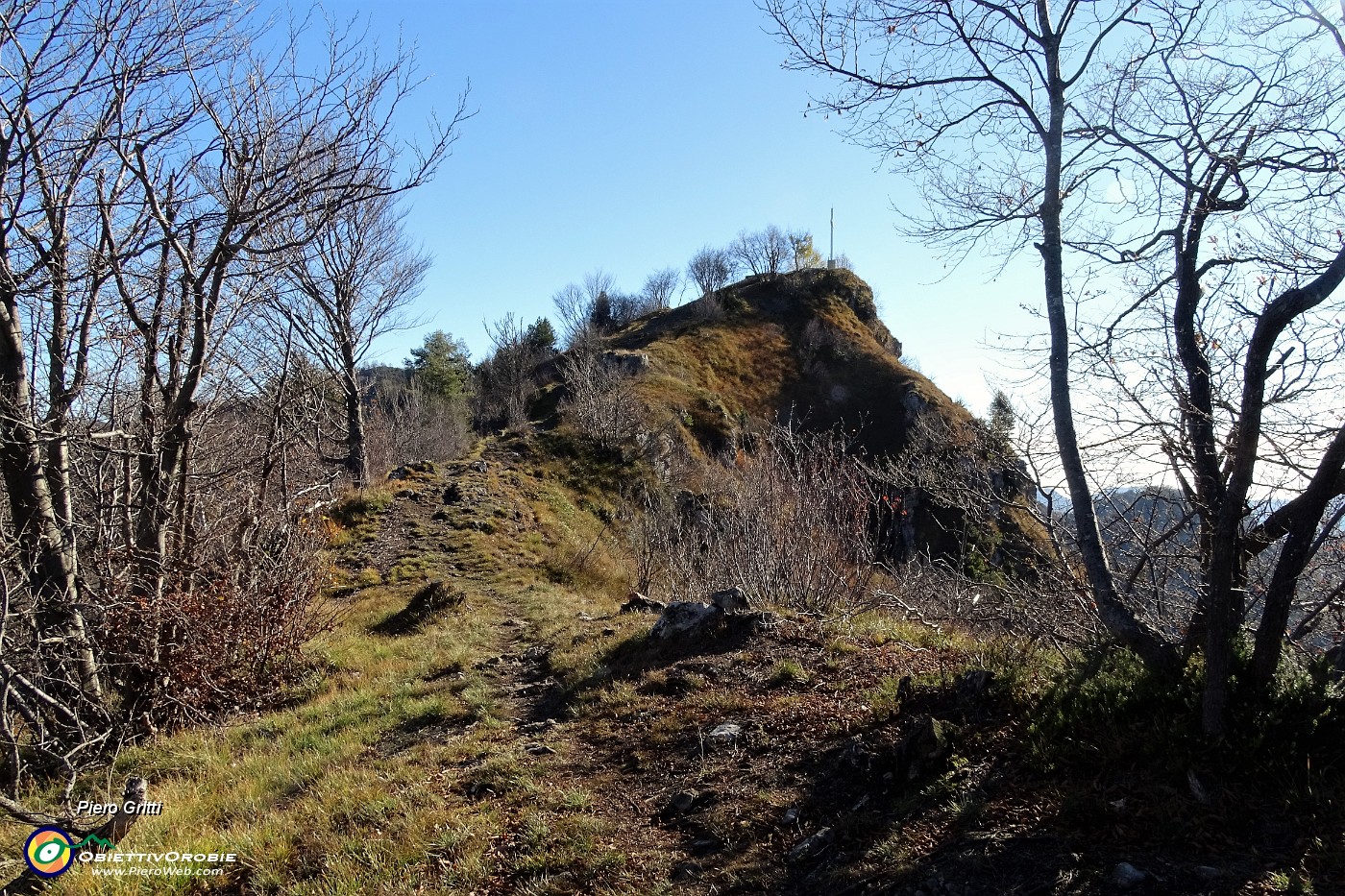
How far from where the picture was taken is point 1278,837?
8.36 ft

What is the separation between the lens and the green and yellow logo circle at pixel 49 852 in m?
3.80

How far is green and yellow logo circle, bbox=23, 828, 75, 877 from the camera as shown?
3801 millimetres

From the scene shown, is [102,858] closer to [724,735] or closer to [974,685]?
[724,735]

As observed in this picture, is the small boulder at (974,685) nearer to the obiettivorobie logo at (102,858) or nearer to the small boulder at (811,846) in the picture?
the small boulder at (811,846)

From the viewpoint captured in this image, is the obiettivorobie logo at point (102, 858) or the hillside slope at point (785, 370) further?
the hillside slope at point (785, 370)

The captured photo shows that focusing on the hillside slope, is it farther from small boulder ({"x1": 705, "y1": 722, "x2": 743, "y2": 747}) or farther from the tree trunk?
small boulder ({"x1": 705, "y1": 722, "x2": 743, "y2": 747})

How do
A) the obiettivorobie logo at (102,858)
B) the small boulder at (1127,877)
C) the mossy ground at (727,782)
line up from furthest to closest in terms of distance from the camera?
the obiettivorobie logo at (102,858)
the mossy ground at (727,782)
the small boulder at (1127,877)

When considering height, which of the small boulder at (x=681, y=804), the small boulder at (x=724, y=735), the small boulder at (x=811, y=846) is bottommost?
the small boulder at (x=681, y=804)

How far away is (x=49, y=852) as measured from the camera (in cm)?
389

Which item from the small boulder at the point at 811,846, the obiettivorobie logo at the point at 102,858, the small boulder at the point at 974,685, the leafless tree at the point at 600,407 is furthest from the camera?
the leafless tree at the point at 600,407

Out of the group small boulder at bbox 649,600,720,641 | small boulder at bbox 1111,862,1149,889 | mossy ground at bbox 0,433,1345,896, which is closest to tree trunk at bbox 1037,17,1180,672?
mossy ground at bbox 0,433,1345,896

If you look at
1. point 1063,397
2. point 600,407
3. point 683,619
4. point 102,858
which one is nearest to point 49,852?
point 102,858

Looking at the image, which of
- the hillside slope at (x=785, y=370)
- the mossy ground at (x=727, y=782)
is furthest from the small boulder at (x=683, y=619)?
the hillside slope at (x=785, y=370)

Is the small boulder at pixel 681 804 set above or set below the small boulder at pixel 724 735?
below
